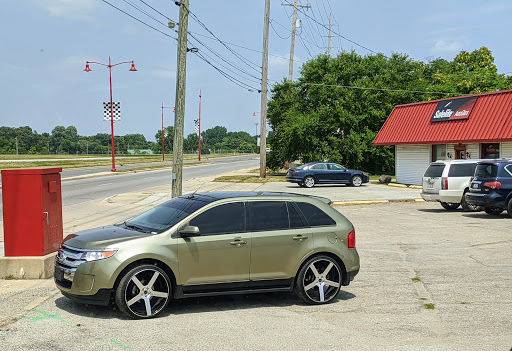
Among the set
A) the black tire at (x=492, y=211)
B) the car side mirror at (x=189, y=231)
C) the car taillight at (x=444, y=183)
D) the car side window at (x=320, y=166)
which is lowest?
the black tire at (x=492, y=211)

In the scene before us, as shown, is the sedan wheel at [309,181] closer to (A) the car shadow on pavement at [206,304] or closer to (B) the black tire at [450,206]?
(B) the black tire at [450,206]

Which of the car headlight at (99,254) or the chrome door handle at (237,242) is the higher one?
the chrome door handle at (237,242)

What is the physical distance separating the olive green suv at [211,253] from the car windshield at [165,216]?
0.02 m

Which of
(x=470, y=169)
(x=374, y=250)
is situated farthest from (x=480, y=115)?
(x=374, y=250)

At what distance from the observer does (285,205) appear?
26.2 ft

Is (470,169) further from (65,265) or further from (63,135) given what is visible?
(63,135)

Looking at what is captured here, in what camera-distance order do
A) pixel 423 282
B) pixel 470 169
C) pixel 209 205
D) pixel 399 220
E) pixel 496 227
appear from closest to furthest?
pixel 209 205 → pixel 423 282 → pixel 496 227 → pixel 399 220 → pixel 470 169

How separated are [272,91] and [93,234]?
4410cm

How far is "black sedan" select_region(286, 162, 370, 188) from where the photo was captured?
1393 inches

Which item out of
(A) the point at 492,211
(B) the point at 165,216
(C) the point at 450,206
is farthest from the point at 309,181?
(B) the point at 165,216

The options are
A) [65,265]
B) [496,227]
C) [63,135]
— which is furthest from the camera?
[63,135]

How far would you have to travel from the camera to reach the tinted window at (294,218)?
7.90 meters

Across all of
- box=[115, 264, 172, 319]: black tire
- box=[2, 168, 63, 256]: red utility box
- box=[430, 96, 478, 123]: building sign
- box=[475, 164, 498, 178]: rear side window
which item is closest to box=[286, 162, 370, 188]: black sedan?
box=[430, 96, 478, 123]: building sign

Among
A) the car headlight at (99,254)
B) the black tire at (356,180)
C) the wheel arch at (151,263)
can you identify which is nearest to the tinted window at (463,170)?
the black tire at (356,180)
